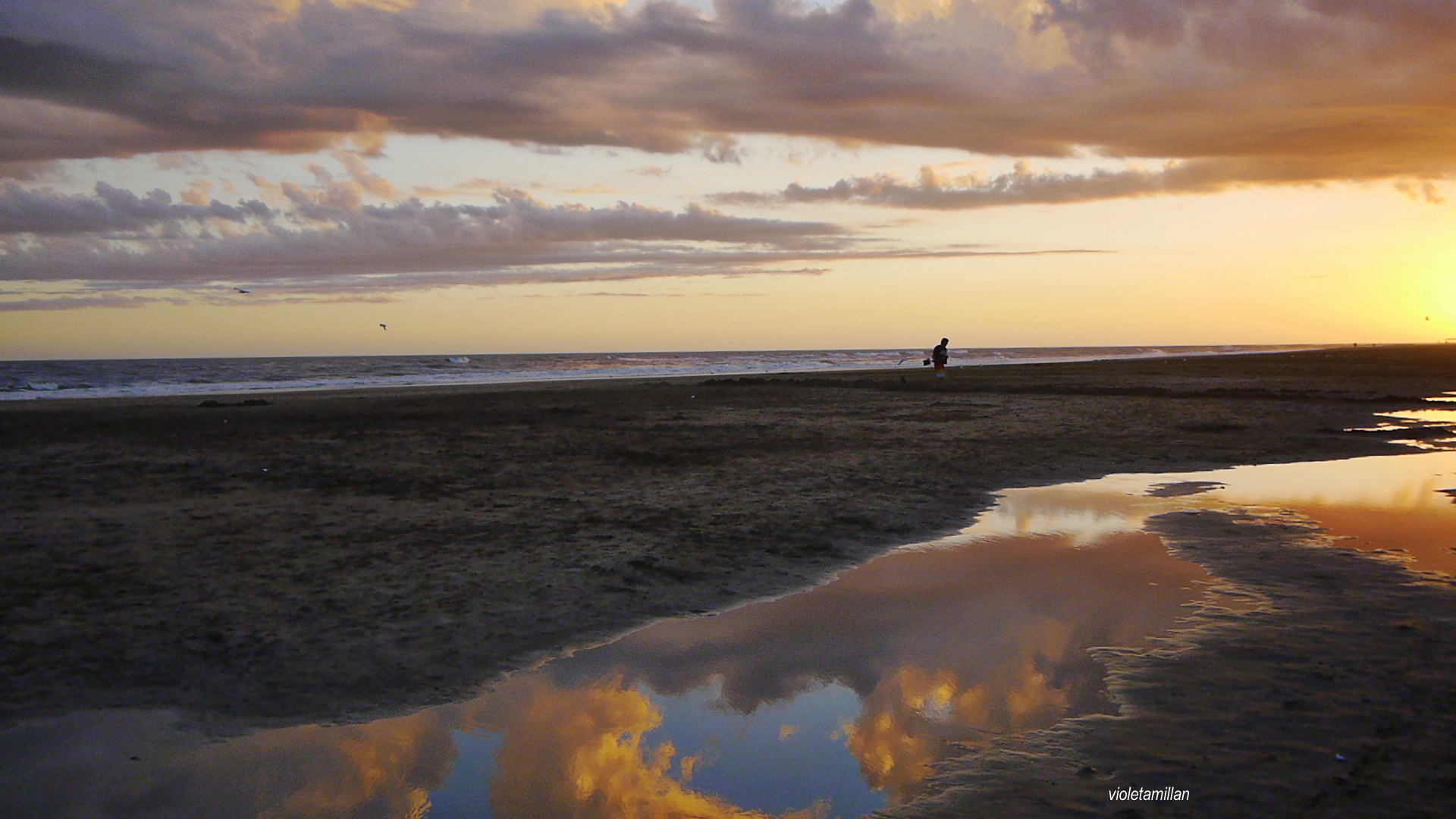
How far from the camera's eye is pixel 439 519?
10727mm

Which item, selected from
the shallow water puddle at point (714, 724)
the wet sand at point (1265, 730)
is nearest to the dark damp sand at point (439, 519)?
the shallow water puddle at point (714, 724)

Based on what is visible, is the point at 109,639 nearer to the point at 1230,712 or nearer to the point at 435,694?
the point at 435,694

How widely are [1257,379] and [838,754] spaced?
41.4 m

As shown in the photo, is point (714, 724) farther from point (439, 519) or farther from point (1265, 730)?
point (439, 519)

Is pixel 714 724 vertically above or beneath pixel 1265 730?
beneath

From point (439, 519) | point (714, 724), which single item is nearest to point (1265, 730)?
point (714, 724)

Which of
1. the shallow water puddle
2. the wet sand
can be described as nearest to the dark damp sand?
the shallow water puddle

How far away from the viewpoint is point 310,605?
735 centimetres

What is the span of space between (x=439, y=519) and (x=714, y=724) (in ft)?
21.5

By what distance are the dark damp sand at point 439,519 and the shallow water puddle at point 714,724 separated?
0.48 metres

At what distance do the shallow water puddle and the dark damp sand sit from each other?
0.48m

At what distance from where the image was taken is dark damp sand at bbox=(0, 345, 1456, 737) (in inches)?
247

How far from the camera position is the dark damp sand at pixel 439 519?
6262 mm

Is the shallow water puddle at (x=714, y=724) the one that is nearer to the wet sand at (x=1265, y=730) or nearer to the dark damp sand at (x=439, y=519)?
the wet sand at (x=1265, y=730)
